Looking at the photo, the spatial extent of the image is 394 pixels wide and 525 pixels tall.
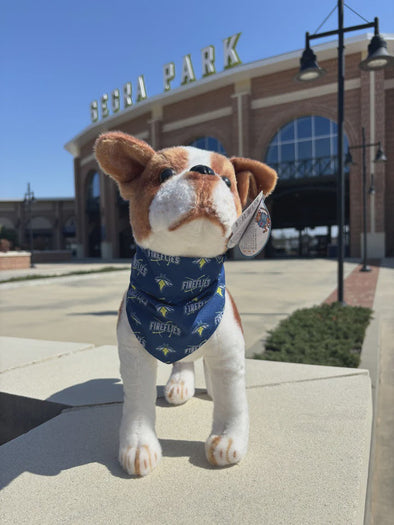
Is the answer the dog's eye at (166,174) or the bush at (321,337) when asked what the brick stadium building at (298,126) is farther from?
the dog's eye at (166,174)

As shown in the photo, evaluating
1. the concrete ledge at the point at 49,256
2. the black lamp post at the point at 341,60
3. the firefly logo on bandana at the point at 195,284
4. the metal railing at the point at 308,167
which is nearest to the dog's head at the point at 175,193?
the firefly logo on bandana at the point at 195,284

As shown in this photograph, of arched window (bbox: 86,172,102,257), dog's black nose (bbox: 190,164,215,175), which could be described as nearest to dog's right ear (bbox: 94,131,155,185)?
dog's black nose (bbox: 190,164,215,175)

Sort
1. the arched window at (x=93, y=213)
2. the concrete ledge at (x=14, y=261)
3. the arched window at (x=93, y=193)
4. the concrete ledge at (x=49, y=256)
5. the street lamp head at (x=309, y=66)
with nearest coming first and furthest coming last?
the street lamp head at (x=309, y=66) → the concrete ledge at (x=14, y=261) → the concrete ledge at (x=49, y=256) → the arched window at (x=93, y=193) → the arched window at (x=93, y=213)

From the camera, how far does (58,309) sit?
727 centimetres

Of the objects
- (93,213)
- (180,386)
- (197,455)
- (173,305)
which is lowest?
(197,455)

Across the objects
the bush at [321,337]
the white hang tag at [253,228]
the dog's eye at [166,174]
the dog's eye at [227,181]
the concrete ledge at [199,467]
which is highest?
the dog's eye at [166,174]

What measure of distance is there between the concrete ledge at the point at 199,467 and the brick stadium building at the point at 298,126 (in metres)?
19.3

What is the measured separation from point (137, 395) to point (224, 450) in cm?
46

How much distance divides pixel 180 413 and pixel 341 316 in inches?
152

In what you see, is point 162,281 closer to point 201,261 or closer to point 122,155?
point 201,261

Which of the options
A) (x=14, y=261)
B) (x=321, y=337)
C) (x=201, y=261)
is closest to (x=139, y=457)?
(x=201, y=261)

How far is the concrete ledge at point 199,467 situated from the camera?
1462 mm

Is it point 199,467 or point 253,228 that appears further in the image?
point 199,467

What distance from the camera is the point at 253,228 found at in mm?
1567
